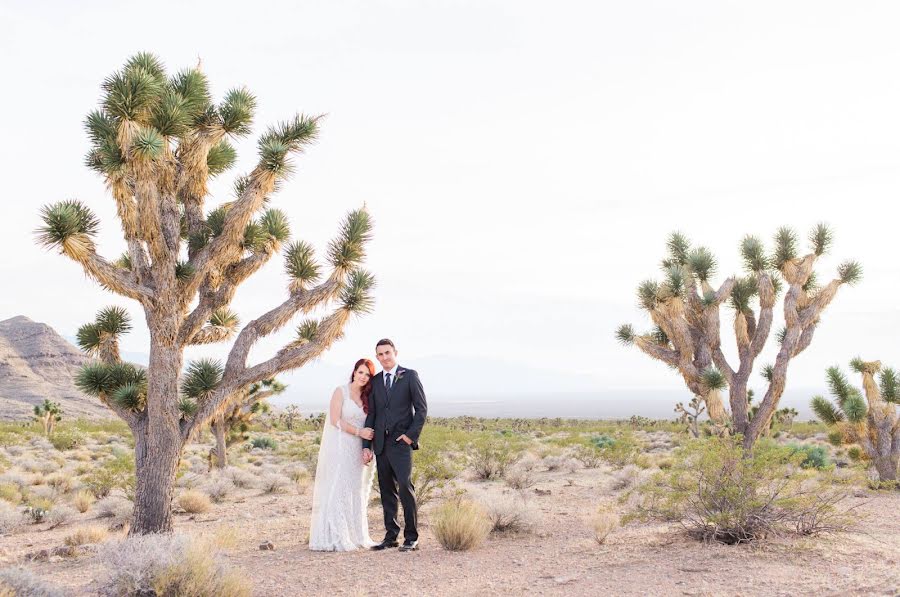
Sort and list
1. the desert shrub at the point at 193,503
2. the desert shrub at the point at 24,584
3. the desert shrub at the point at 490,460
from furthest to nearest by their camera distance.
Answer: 1. the desert shrub at the point at 490,460
2. the desert shrub at the point at 193,503
3. the desert shrub at the point at 24,584

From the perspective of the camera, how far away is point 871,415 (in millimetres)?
14320

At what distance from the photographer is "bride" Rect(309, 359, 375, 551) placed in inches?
297

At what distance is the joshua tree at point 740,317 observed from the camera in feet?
44.5

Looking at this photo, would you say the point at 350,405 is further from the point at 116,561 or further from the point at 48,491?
the point at 48,491

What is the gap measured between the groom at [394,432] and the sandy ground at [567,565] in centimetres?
40

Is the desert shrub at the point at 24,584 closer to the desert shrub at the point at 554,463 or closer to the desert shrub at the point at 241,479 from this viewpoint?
the desert shrub at the point at 241,479

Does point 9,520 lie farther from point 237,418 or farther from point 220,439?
point 237,418

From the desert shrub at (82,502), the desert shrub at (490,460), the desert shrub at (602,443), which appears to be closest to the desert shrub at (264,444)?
the desert shrub at (602,443)

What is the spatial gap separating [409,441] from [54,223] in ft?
15.1

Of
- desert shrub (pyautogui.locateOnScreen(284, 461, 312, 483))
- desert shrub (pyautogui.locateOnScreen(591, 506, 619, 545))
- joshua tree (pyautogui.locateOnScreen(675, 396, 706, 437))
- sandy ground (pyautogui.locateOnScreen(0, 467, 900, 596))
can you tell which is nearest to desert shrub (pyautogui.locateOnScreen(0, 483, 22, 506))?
sandy ground (pyautogui.locateOnScreen(0, 467, 900, 596))

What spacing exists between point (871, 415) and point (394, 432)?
11730 mm

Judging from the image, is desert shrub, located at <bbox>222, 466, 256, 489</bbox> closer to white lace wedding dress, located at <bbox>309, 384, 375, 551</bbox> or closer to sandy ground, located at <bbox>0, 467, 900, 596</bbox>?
sandy ground, located at <bbox>0, 467, 900, 596</bbox>

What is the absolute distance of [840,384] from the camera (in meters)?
15.1

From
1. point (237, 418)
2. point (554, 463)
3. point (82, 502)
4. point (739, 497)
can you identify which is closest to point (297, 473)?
point (237, 418)
